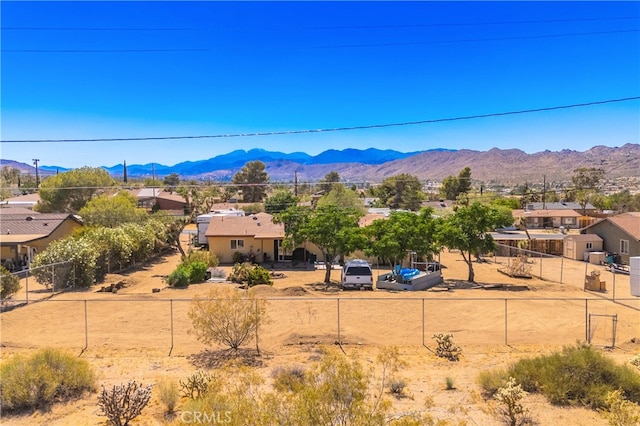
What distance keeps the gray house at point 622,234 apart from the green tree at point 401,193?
47.3m

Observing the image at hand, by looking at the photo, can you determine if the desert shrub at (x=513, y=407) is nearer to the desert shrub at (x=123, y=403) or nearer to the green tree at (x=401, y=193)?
the desert shrub at (x=123, y=403)

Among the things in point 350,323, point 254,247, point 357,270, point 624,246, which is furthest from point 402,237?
point 624,246

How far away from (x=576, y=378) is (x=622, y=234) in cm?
3497

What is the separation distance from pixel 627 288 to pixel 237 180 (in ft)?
331

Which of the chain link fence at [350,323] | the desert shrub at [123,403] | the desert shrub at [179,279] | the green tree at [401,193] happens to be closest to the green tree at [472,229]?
the chain link fence at [350,323]

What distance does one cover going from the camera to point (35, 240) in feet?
111

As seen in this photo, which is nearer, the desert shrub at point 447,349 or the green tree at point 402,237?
the desert shrub at point 447,349

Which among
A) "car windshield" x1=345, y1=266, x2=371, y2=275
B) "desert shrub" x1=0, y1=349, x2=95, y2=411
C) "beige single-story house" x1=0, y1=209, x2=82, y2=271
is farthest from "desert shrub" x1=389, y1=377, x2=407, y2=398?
"beige single-story house" x1=0, y1=209, x2=82, y2=271

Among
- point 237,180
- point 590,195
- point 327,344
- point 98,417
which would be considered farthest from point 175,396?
point 237,180

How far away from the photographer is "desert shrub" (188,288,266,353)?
15383mm

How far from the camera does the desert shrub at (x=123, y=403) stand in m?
10.2

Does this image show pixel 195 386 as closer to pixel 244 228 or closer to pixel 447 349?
pixel 447 349

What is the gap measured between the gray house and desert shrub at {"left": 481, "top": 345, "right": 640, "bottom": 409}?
103 feet

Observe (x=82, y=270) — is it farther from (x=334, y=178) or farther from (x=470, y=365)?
(x=334, y=178)
